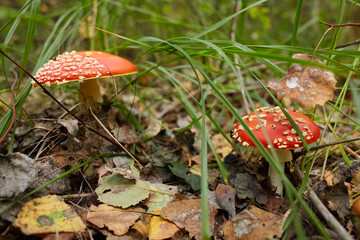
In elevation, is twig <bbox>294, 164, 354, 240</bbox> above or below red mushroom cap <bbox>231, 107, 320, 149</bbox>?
below

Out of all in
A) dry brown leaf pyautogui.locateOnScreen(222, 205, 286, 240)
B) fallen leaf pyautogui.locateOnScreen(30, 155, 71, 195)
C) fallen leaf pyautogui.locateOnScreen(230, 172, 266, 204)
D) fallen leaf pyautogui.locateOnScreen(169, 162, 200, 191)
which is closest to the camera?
dry brown leaf pyautogui.locateOnScreen(222, 205, 286, 240)

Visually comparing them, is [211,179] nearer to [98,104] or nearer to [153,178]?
[153,178]

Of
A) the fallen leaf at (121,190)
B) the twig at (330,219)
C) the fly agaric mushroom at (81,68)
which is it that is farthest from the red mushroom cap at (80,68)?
the twig at (330,219)

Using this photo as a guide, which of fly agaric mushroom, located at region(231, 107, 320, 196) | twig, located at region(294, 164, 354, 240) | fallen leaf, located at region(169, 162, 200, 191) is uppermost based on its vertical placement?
fly agaric mushroom, located at region(231, 107, 320, 196)

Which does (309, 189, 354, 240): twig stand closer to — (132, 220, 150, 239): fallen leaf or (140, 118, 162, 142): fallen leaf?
(132, 220, 150, 239): fallen leaf

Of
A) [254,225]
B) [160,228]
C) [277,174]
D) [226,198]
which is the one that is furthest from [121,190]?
[277,174]

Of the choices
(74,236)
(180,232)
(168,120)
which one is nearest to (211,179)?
(180,232)

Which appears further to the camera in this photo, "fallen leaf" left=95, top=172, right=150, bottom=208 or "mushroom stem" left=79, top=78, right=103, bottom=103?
"mushroom stem" left=79, top=78, right=103, bottom=103

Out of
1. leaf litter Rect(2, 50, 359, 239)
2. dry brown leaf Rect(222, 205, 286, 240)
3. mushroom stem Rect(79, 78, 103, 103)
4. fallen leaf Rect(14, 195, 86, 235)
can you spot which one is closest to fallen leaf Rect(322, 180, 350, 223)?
leaf litter Rect(2, 50, 359, 239)
